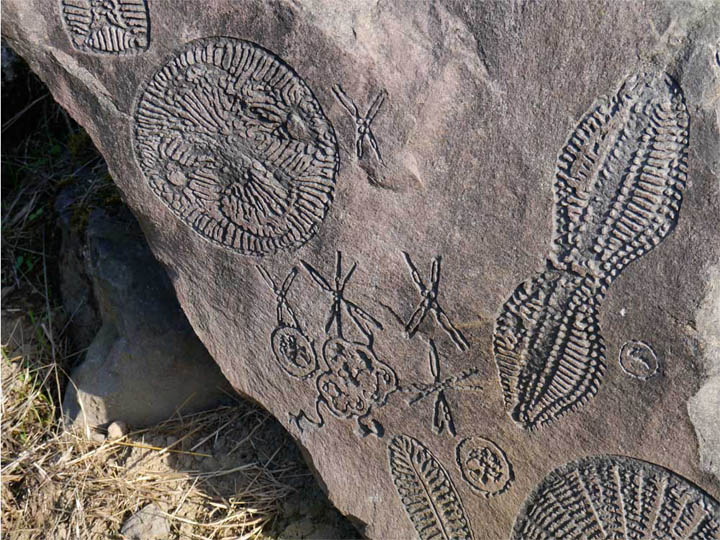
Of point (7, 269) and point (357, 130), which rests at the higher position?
point (357, 130)

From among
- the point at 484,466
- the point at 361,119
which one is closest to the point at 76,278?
the point at 361,119

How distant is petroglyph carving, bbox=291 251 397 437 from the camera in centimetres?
204

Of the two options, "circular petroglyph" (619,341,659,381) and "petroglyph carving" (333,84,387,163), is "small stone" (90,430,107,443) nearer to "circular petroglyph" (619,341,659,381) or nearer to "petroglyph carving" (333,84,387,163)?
"petroglyph carving" (333,84,387,163)

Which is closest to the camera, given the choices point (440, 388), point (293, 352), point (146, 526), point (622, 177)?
point (622, 177)

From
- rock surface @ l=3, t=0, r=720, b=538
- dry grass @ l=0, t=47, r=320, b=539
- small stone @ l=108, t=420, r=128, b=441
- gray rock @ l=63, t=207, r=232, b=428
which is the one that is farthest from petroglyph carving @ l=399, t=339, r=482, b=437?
small stone @ l=108, t=420, r=128, b=441

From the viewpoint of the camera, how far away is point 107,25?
2.01m

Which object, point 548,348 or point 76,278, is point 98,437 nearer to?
point 76,278

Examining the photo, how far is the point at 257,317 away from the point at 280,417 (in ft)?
0.85

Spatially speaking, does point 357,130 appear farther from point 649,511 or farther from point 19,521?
point 19,521

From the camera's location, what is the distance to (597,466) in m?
1.90

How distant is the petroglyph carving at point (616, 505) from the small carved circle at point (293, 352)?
1.97 ft

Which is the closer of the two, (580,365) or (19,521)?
(580,365)

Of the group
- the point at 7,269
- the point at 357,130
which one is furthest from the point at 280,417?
the point at 7,269

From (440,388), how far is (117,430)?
104cm
